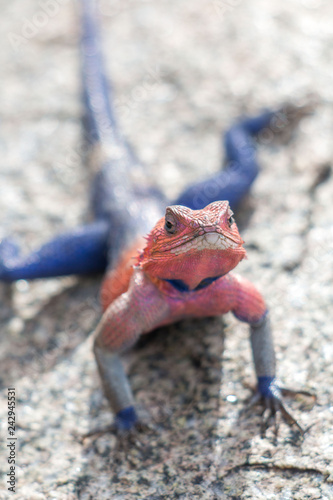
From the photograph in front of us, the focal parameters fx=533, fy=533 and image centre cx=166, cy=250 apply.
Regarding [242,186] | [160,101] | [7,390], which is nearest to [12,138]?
[160,101]

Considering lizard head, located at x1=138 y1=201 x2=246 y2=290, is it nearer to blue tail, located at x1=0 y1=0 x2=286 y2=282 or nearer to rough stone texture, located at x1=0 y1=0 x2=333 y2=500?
rough stone texture, located at x1=0 y1=0 x2=333 y2=500

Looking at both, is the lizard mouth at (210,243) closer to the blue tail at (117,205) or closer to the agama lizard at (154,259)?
the agama lizard at (154,259)

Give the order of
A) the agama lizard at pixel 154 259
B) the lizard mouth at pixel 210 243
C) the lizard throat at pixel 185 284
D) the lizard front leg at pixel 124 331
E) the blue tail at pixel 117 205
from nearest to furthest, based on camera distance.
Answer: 1. the lizard mouth at pixel 210 243
2. the agama lizard at pixel 154 259
3. the lizard throat at pixel 185 284
4. the lizard front leg at pixel 124 331
5. the blue tail at pixel 117 205

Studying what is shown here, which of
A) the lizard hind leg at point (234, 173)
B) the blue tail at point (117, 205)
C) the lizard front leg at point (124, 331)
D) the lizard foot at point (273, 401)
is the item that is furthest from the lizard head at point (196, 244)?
the lizard hind leg at point (234, 173)

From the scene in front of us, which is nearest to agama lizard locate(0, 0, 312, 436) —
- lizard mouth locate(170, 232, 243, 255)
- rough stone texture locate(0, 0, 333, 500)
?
lizard mouth locate(170, 232, 243, 255)

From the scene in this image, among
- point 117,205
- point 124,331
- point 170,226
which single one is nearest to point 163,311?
point 124,331

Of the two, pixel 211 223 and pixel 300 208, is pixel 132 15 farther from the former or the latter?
pixel 211 223

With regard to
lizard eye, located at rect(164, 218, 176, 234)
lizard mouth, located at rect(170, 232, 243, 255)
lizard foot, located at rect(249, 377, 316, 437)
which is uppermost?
lizard eye, located at rect(164, 218, 176, 234)
